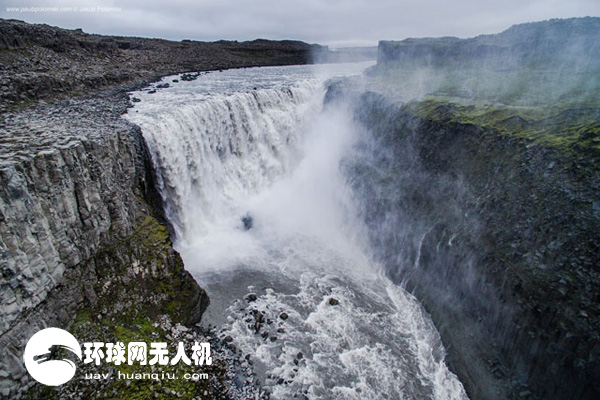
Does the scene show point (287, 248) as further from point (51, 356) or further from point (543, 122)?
point (543, 122)

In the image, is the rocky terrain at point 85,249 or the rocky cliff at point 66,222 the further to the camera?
the rocky terrain at point 85,249

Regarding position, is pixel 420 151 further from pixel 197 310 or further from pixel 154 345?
pixel 154 345

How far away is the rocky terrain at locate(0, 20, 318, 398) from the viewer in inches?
380

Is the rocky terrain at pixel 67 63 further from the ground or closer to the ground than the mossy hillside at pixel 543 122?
further from the ground

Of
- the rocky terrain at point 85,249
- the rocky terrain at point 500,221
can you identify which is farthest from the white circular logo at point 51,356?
the rocky terrain at point 500,221

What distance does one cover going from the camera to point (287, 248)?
22.1 m

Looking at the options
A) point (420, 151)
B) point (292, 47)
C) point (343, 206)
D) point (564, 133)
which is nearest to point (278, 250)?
point (343, 206)

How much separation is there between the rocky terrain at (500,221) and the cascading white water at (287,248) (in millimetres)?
1916

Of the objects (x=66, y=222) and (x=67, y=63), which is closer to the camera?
(x=66, y=222)

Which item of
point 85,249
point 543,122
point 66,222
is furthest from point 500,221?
point 66,222

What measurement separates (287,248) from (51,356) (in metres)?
13.9

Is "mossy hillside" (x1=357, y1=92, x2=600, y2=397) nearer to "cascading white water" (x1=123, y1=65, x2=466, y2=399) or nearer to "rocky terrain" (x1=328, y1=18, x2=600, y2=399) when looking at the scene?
"rocky terrain" (x1=328, y1=18, x2=600, y2=399)

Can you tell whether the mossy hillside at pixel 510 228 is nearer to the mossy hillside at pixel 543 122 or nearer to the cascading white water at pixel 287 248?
the mossy hillside at pixel 543 122

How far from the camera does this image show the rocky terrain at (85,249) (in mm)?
9657
